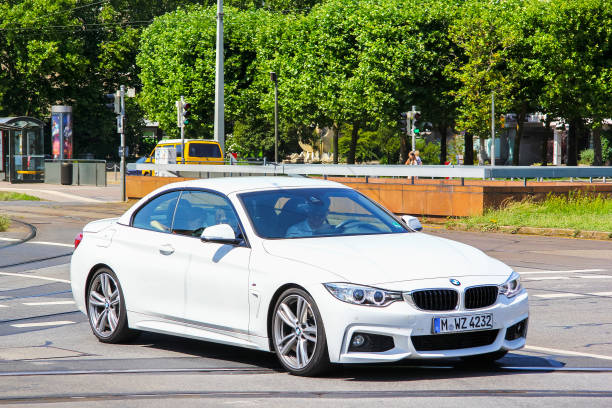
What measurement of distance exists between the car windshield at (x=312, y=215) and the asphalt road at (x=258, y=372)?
3.25 ft

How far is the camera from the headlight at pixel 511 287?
250 inches

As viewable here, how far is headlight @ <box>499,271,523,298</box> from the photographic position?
6.35 meters

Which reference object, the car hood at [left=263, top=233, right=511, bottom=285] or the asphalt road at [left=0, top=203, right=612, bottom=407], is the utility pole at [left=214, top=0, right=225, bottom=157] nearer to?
the asphalt road at [left=0, top=203, right=612, bottom=407]

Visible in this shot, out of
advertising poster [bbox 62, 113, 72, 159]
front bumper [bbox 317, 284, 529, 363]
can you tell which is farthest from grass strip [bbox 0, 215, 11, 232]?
advertising poster [bbox 62, 113, 72, 159]

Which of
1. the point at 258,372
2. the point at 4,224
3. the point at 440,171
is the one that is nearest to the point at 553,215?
the point at 440,171

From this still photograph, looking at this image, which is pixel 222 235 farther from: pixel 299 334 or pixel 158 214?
pixel 158 214

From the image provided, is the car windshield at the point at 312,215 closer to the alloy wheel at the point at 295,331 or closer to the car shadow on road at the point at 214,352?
the alloy wheel at the point at 295,331

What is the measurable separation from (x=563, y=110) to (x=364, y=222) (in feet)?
150

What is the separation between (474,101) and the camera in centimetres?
4919

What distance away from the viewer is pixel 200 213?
7.52 metres

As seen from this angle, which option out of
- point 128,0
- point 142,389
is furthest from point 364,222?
point 128,0

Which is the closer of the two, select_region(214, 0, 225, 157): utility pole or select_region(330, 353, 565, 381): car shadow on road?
select_region(330, 353, 565, 381): car shadow on road

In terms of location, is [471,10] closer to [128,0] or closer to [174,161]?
[174,161]

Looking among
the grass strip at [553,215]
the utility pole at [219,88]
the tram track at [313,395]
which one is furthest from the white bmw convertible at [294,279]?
the utility pole at [219,88]
